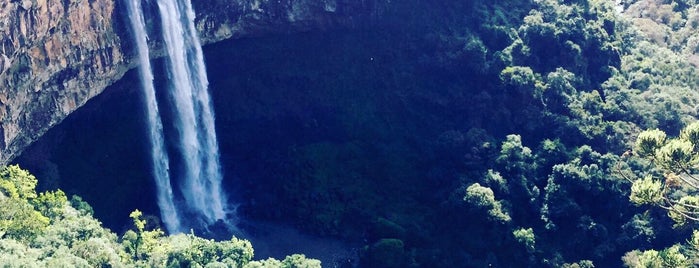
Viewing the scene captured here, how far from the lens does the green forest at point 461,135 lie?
4144 cm

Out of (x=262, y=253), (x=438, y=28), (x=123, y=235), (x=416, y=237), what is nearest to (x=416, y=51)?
(x=438, y=28)

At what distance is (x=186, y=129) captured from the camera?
4328 cm

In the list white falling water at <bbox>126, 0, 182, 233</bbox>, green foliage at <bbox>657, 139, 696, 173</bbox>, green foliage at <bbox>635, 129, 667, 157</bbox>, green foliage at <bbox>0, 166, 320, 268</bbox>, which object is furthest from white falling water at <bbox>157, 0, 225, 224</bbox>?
green foliage at <bbox>657, 139, 696, 173</bbox>

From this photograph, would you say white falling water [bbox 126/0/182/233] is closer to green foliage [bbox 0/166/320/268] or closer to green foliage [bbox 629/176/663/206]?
green foliage [bbox 0/166/320/268]

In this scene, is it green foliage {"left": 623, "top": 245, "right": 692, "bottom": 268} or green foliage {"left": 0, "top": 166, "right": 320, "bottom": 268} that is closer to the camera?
green foliage {"left": 623, "top": 245, "right": 692, "bottom": 268}

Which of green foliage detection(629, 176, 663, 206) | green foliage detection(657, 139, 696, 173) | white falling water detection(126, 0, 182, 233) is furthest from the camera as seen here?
white falling water detection(126, 0, 182, 233)

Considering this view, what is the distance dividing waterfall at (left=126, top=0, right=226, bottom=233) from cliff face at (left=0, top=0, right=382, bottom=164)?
0.92 meters

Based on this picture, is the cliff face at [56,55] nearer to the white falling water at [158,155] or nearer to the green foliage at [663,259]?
the white falling water at [158,155]

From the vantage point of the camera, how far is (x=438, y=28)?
46.1 meters

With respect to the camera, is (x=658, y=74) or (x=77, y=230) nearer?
(x=77, y=230)

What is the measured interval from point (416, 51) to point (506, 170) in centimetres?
725

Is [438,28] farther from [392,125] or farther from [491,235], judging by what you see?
[491,235]

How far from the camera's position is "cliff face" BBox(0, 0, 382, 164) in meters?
32.6

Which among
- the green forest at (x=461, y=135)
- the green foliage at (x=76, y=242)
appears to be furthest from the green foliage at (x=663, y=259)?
the green foliage at (x=76, y=242)
